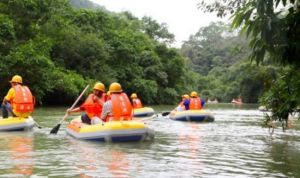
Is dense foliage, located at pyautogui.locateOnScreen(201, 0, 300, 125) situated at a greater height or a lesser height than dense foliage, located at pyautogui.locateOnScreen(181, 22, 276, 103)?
lesser

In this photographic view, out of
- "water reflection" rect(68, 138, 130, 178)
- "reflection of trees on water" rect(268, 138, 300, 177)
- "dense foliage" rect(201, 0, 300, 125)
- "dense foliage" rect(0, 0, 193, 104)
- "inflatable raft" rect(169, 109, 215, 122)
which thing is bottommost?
"reflection of trees on water" rect(268, 138, 300, 177)

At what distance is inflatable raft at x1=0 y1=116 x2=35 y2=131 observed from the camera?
12.8m

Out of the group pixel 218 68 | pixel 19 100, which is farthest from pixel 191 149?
pixel 218 68

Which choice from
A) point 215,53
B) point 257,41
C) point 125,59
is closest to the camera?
point 257,41

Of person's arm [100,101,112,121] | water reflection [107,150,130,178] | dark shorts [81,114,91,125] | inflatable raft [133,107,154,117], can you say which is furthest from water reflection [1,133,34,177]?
inflatable raft [133,107,154,117]

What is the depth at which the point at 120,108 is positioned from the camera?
10711mm

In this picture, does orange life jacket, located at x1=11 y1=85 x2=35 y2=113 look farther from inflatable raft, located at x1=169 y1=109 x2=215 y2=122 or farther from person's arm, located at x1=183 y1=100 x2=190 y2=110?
person's arm, located at x1=183 y1=100 x2=190 y2=110

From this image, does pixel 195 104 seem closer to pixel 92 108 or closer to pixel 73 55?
pixel 92 108

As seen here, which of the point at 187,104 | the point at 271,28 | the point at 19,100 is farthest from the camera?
the point at 187,104

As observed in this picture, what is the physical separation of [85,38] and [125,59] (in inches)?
234

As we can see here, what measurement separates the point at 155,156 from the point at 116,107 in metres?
2.41

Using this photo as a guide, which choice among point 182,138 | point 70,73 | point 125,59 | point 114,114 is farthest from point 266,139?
point 125,59

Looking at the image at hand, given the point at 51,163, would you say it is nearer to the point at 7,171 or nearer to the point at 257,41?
the point at 7,171

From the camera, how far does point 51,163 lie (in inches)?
299
